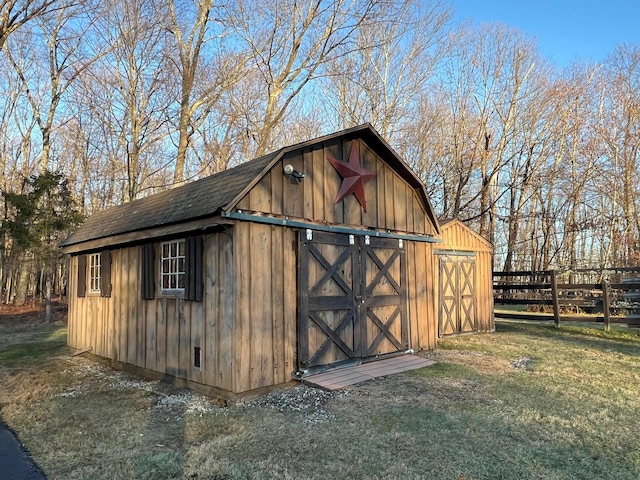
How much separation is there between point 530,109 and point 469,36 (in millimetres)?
4640

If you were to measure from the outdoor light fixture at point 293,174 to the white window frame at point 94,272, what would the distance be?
4760 millimetres

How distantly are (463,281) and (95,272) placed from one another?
8693 mm

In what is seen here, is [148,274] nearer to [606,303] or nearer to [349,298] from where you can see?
[349,298]

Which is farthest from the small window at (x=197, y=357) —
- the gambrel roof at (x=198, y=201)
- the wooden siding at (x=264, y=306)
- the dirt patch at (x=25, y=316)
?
the dirt patch at (x=25, y=316)

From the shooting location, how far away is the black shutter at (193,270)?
6035 mm

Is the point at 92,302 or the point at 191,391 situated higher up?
the point at 92,302

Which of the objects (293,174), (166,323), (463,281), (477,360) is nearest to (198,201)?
(293,174)

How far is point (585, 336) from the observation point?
10.5 meters

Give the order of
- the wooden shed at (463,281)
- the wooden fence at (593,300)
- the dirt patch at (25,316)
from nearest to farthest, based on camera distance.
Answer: the wooden fence at (593,300), the wooden shed at (463,281), the dirt patch at (25,316)

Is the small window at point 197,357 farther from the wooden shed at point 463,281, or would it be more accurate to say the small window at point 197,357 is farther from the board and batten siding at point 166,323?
the wooden shed at point 463,281

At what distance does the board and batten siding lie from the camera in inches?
224

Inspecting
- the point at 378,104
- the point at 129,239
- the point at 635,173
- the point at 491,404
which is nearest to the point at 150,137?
the point at 378,104

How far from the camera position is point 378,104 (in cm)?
1933

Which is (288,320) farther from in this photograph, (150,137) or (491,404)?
(150,137)
